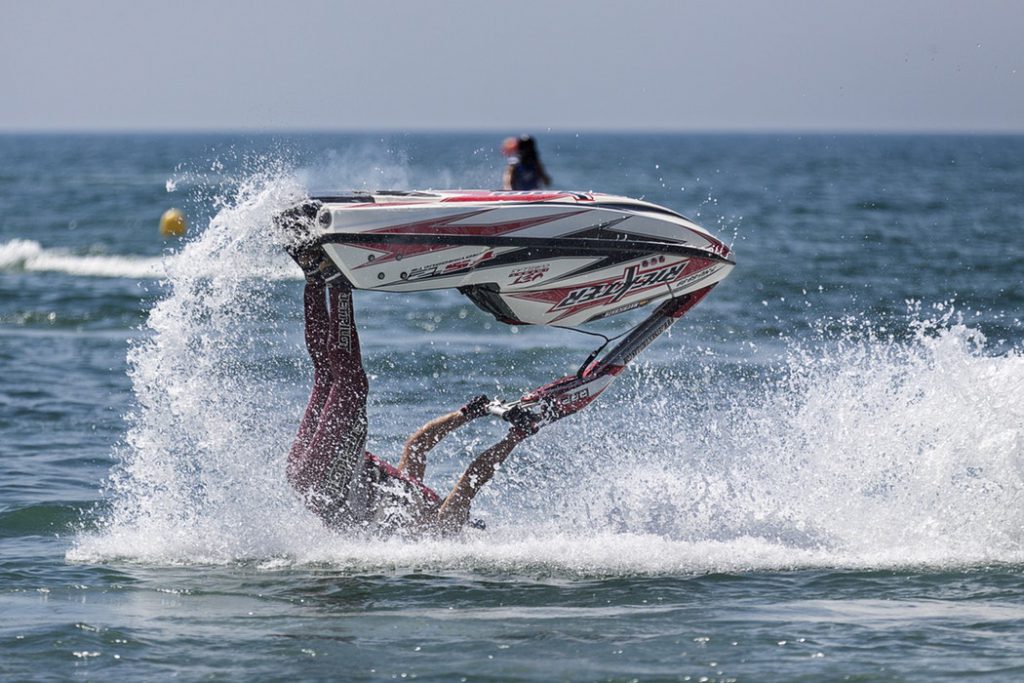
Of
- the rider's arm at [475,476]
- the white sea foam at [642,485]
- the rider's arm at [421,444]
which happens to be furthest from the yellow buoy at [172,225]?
the rider's arm at [475,476]

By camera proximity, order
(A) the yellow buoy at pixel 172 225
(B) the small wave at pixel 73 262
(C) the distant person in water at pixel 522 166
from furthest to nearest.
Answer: (A) the yellow buoy at pixel 172 225 → (B) the small wave at pixel 73 262 → (C) the distant person in water at pixel 522 166

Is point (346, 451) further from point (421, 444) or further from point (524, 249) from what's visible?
point (524, 249)

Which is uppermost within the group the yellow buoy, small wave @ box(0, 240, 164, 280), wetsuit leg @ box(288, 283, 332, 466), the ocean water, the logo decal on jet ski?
the yellow buoy

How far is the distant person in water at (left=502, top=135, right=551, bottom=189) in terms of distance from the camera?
15.5m

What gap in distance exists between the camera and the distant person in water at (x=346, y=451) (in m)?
7.36

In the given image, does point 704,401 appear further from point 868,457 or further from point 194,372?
point 194,372

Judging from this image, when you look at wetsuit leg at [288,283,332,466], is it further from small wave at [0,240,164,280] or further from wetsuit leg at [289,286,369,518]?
small wave at [0,240,164,280]

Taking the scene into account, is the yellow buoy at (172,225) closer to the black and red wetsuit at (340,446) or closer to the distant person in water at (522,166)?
the distant person in water at (522,166)

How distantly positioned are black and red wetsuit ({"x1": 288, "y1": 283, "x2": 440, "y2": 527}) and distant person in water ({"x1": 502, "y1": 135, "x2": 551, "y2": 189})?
26.6 feet

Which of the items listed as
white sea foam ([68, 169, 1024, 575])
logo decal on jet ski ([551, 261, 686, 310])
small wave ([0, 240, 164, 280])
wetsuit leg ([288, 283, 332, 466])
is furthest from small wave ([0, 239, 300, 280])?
logo decal on jet ski ([551, 261, 686, 310])

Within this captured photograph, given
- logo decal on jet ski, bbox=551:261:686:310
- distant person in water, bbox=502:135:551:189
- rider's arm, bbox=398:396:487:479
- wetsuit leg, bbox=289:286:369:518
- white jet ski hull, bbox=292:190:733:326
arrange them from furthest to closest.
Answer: distant person in water, bbox=502:135:551:189
rider's arm, bbox=398:396:487:479
logo decal on jet ski, bbox=551:261:686:310
wetsuit leg, bbox=289:286:369:518
white jet ski hull, bbox=292:190:733:326

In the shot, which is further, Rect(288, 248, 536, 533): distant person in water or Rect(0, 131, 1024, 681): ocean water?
Rect(288, 248, 536, 533): distant person in water

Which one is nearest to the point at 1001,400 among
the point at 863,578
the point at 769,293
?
the point at 863,578

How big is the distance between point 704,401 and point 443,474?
8.73 ft
